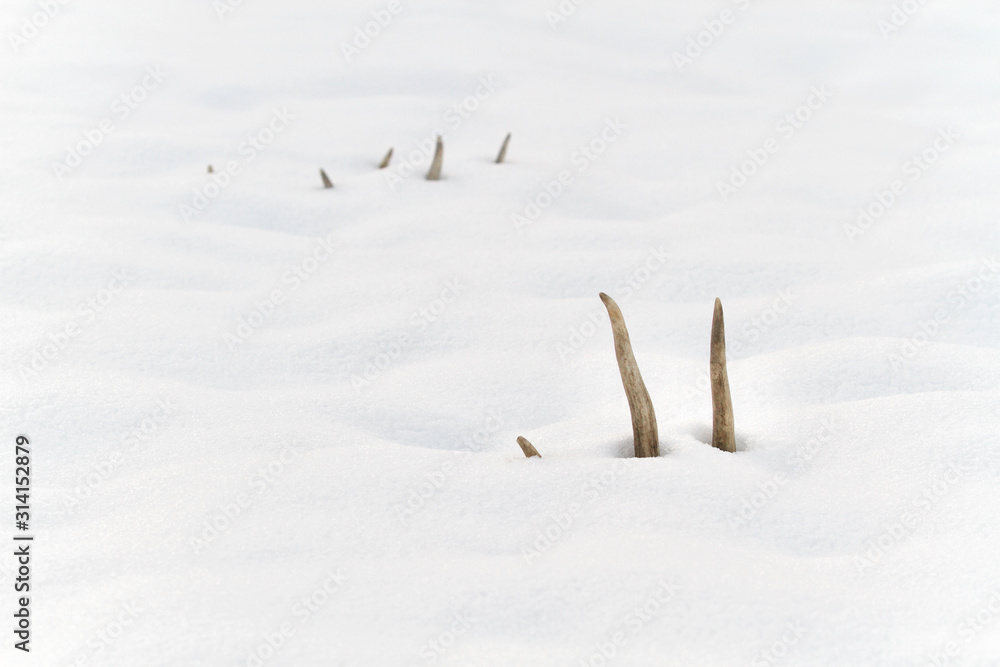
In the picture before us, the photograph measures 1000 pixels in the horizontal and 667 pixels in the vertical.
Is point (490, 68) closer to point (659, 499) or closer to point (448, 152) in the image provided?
point (448, 152)

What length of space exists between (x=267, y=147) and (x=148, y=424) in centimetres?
141

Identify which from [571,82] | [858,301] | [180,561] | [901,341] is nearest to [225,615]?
[180,561]

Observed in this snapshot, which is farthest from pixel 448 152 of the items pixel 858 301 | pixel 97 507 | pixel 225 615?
pixel 225 615

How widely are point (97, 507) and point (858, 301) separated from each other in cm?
139

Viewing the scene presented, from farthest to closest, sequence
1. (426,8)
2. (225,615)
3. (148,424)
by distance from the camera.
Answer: (426,8) → (148,424) → (225,615)

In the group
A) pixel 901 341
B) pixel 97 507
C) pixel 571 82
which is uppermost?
pixel 571 82

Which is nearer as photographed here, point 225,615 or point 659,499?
point 225,615

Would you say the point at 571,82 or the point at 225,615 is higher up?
the point at 571,82

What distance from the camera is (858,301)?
5.06 ft

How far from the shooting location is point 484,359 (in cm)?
144

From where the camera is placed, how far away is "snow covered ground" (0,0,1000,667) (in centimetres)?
85

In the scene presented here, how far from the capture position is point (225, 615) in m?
0.83

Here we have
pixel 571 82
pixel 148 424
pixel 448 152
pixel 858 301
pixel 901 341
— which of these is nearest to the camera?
pixel 148 424

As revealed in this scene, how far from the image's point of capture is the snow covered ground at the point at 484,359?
85 cm
